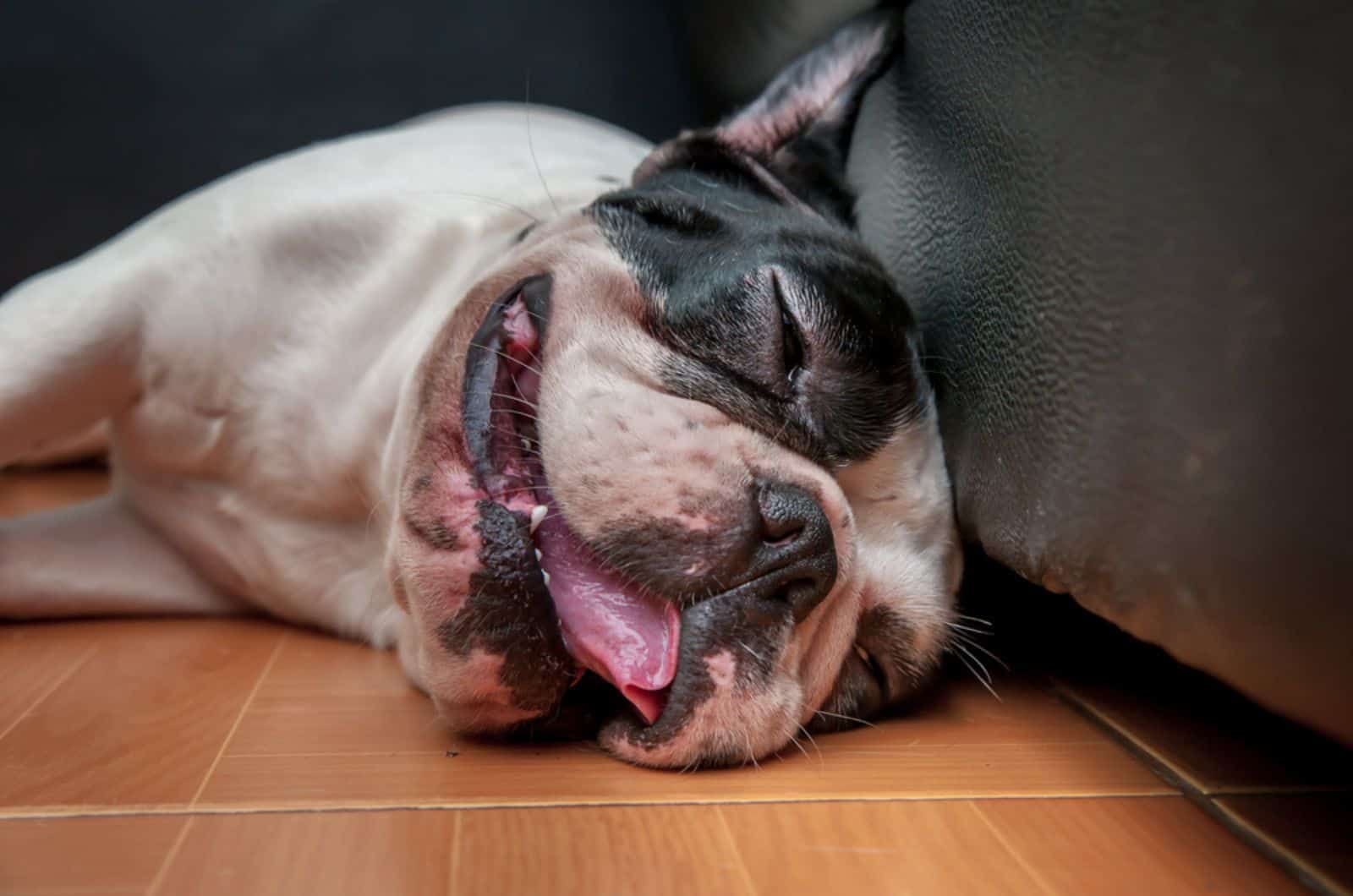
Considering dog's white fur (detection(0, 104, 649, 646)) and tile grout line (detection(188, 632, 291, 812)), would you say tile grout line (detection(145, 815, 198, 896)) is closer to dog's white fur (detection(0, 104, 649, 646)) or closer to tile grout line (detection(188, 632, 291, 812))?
tile grout line (detection(188, 632, 291, 812))

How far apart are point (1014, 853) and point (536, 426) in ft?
2.30

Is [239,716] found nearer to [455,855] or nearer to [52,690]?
[52,690]

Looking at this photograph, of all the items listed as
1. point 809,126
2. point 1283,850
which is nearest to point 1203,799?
point 1283,850

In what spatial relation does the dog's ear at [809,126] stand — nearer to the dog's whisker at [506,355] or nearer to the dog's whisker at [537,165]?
the dog's whisker at [537,165]

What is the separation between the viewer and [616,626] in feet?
4.63

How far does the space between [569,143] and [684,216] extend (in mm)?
1046

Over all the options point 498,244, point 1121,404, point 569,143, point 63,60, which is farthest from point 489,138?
point 1121,404

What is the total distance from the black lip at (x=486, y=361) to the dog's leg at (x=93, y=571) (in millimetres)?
822

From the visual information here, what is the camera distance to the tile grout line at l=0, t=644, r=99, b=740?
1.46 meters

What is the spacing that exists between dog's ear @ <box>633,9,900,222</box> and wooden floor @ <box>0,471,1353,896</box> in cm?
85

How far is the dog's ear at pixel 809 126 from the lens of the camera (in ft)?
6.60

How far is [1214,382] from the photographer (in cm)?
111

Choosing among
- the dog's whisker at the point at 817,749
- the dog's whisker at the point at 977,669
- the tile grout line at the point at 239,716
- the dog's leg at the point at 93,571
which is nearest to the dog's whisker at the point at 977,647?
the dog's whisker at the point at 977,669

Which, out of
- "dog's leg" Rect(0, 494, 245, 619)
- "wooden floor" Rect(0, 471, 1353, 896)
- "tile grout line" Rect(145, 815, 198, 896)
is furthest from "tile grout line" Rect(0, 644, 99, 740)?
"tile grout line" Rect(145, 815, 198, 896)
